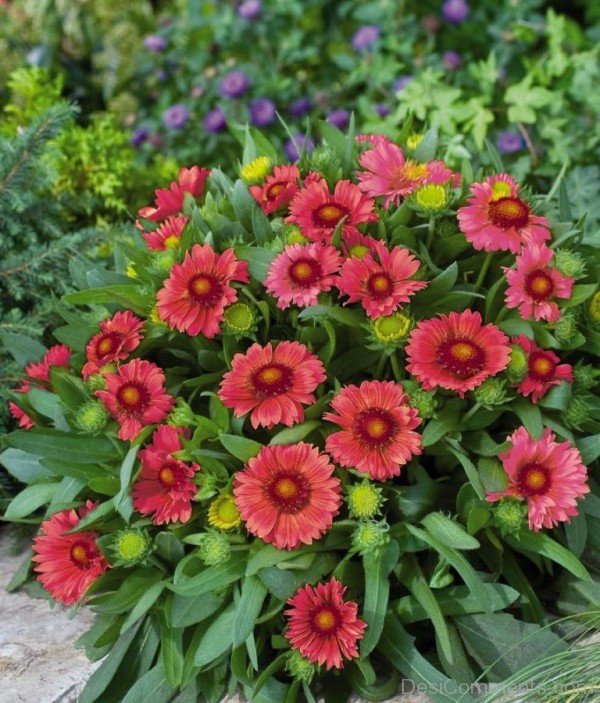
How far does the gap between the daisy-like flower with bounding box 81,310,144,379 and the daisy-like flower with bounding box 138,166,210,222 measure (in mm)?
279

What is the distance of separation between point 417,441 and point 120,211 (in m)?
1.47

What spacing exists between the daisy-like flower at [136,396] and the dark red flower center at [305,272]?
10.8 inches

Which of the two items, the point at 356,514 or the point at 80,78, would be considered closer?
the point at 356,514

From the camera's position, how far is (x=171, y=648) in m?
1.46

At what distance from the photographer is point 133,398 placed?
1.47m

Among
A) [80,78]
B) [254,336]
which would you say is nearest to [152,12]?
[80,78]

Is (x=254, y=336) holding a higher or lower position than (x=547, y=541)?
higher

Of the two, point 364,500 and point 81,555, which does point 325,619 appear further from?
point 81,555

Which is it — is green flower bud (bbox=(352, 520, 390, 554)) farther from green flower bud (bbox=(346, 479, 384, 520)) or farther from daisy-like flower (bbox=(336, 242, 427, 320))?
daisy-like flower (bbox=(336, 242, 427, 320))

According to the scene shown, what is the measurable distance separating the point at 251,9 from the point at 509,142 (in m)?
1.14

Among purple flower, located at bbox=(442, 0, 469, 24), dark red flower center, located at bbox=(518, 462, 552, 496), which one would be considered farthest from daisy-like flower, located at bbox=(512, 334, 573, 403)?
purple flower, located at bbox=(442, 0, 469, 24)

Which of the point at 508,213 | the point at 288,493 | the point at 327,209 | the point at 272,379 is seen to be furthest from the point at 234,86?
the point at 288,493

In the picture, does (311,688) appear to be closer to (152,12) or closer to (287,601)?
(287,601)

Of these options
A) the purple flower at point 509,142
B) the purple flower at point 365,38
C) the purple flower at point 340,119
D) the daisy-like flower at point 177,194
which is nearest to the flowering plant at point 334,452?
the daisy-like flower at point 177,194
